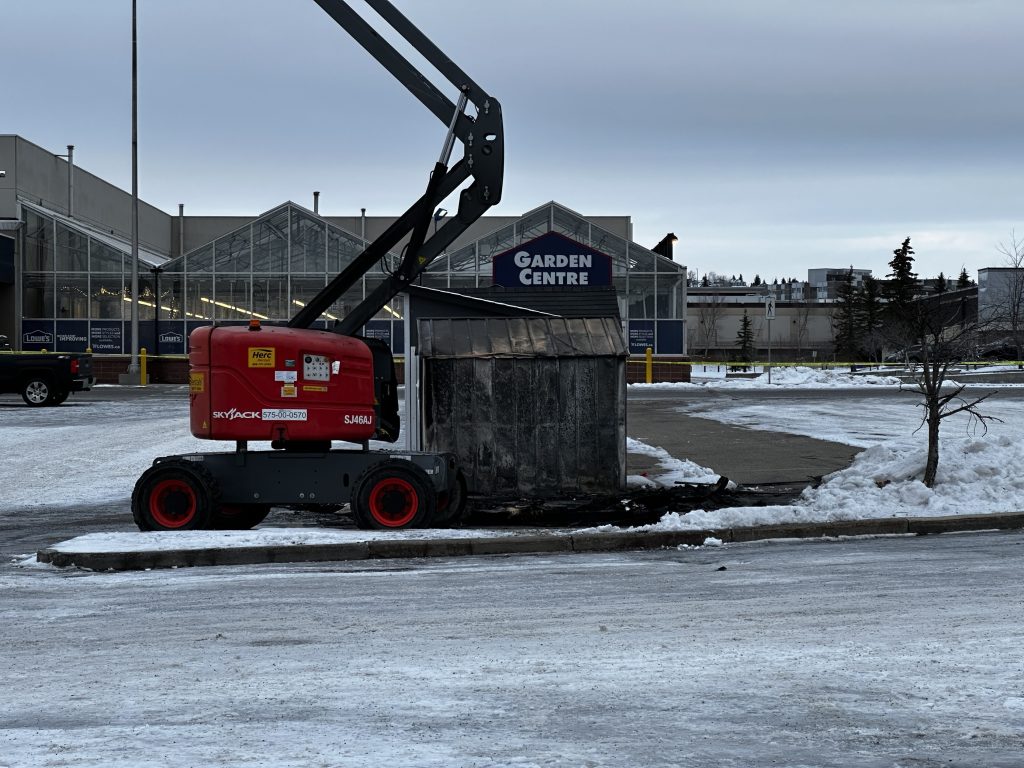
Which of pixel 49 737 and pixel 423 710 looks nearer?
pixel 49 737

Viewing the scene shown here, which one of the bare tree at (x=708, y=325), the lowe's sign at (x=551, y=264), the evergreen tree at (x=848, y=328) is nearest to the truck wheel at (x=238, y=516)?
the lowe's sign at (x=551, y=264)

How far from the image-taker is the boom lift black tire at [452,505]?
11453 mm

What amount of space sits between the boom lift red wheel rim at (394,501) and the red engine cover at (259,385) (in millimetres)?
713

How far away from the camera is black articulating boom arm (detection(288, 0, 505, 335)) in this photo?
41.7ft

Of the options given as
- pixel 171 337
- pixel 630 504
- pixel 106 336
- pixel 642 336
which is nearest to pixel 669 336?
pixel 642 336

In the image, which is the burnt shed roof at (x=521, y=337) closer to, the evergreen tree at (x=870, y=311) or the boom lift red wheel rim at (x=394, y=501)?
the boom lift red wheel rim at (x=394, y=501)

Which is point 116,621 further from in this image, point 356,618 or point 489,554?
point 489,554

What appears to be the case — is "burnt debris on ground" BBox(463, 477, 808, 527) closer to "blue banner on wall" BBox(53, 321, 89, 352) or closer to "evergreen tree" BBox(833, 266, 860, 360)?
"blue banner on wall" BBox(53, 321, 89, 352)

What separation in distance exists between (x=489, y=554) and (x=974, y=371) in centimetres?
4516

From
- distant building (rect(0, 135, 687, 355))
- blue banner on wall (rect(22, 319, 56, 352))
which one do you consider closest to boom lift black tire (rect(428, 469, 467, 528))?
distant building (rect(0, 135, 687, 355))

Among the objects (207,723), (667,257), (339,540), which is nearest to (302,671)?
(207,723)

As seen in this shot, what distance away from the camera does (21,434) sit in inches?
853

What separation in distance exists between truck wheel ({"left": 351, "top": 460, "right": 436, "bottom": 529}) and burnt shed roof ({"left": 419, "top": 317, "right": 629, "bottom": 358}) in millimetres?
3293

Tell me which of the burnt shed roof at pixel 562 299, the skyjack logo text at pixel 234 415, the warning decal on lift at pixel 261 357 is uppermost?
the burnt shed roof at pixel 562 299
